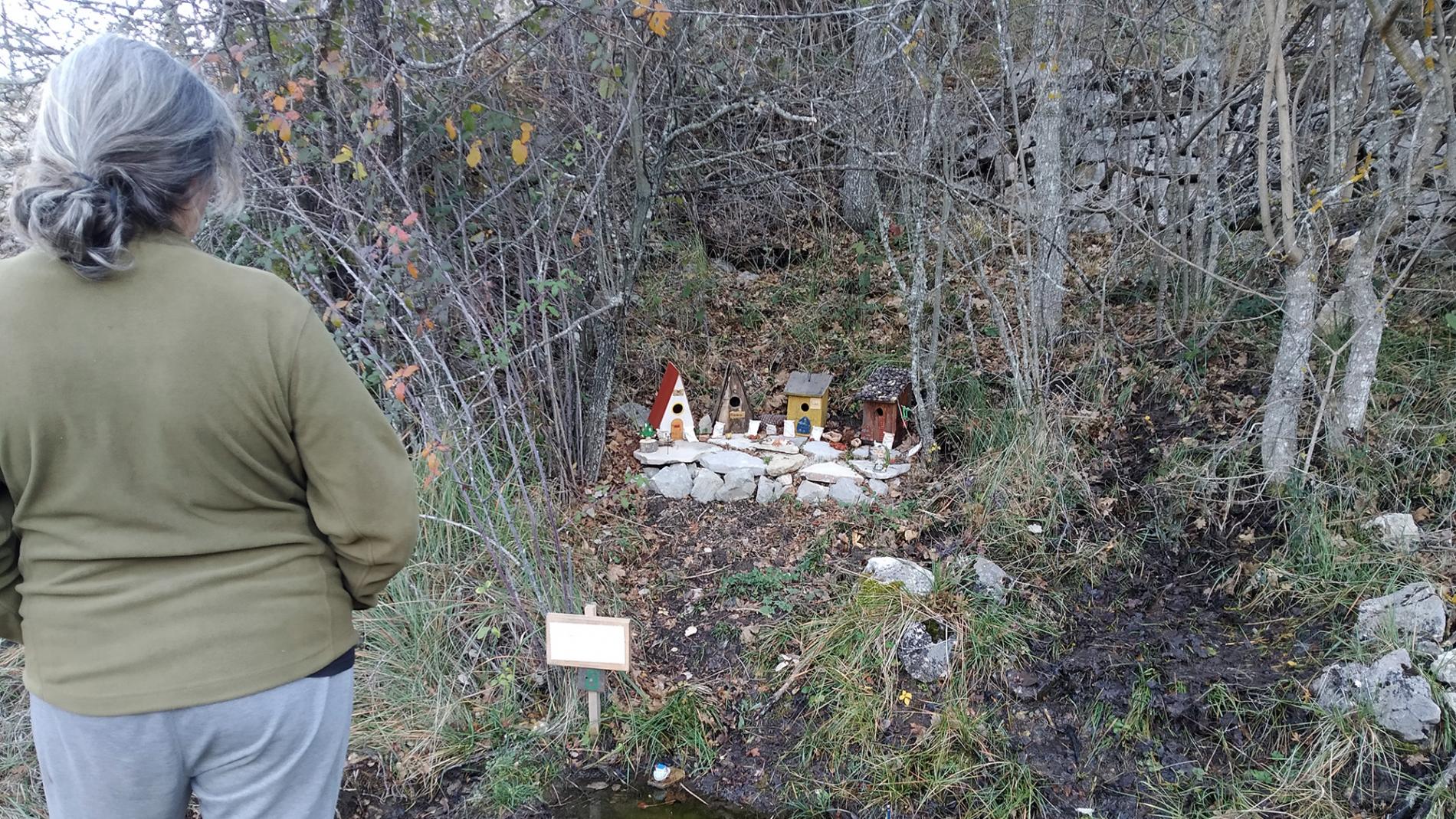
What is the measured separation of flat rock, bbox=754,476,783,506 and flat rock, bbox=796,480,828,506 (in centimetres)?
11

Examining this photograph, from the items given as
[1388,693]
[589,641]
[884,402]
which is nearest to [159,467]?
[589,641]

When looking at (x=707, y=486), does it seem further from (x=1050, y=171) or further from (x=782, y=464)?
(x=1050, y=171)

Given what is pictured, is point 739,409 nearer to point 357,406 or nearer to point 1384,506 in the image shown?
point 1384,506

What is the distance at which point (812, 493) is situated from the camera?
4.48 meters

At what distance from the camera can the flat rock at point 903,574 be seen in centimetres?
353

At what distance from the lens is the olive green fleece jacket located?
1195mm

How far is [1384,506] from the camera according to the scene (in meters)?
3.42

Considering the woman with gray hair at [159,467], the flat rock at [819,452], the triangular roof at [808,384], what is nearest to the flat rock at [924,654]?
the flat rock at [819,452]

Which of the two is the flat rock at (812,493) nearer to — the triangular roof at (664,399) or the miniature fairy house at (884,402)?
the miniature fairy house at (884,402)

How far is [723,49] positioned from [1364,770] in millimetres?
4140

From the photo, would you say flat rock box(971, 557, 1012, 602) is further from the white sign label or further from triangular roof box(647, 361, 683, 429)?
triangular roof box(647, 361, 683, 429)

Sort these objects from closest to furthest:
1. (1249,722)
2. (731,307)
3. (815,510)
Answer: (1249,722), (815,510), (731,307)

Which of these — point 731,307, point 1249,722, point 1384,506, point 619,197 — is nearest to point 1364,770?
point 1249,722

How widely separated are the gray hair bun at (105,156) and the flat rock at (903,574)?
9.66 feet
